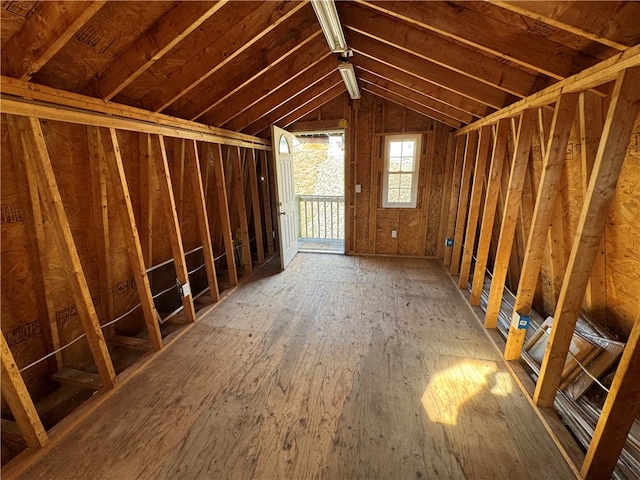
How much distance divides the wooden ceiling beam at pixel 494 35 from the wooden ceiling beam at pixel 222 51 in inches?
25.6

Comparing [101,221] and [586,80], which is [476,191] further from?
[101,221]

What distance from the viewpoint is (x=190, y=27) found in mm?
1590

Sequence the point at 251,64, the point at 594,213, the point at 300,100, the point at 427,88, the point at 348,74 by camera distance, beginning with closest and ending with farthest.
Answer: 1. the point at 594,213
2. the point at 251,64
3. the point at 348,74
4. the point at 427,88
5. the point at 300,100

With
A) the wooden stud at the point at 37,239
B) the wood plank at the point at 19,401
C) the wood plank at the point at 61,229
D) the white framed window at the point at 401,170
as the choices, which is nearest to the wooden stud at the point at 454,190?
the white framed window at the point at 401,170

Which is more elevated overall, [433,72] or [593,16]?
[433,72]

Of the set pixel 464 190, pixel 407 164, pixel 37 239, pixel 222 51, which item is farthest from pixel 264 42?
pixel 464 190

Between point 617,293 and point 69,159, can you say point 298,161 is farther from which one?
point 617,293

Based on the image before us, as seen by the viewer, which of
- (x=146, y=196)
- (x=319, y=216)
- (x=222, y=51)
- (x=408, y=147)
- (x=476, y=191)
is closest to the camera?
(x=222, y=51)

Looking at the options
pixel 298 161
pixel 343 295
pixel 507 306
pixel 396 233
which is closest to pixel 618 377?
pixel 507 306

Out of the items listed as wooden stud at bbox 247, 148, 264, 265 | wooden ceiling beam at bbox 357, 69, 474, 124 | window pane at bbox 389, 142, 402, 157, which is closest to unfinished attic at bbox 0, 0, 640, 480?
wooden ceiling beam at bbox 357, 69, 474, 124

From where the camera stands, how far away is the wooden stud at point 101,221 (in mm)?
2150

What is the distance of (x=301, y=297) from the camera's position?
3410 mm

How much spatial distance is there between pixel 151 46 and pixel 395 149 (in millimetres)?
3659

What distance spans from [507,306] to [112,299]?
4.11m
